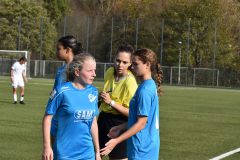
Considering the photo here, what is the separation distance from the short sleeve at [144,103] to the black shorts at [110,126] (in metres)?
1.61

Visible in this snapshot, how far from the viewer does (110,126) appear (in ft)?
25.7

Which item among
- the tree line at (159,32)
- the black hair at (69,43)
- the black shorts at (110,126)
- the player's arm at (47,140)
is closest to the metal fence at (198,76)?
the tree line at (159,32)

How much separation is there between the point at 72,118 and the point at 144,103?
0.72 meters

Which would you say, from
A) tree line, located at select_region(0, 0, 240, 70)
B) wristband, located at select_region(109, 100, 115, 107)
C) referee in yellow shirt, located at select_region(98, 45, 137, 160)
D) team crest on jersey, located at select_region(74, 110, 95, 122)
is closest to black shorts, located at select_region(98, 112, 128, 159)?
referee in yellow shirt, located at select_region(98, 45, 137, 160)

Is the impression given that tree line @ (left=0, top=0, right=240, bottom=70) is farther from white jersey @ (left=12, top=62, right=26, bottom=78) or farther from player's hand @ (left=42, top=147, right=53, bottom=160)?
player's hand @ (left=42, top=147, right=53, bottom=160)

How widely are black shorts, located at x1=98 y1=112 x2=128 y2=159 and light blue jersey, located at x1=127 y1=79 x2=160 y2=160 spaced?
1.39 meters

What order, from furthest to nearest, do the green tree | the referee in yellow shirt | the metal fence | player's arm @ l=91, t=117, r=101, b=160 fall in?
the green tree
the metal fence
the referee in yellow shirt
player's arm @ l=91, t=117, r=101, b=160

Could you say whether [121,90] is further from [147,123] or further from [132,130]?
[132,130]

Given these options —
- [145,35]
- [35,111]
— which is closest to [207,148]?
[35,111]

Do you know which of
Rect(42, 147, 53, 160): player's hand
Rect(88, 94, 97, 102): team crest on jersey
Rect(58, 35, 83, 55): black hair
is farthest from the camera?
Rect(58, 35, 83, 55): black hair

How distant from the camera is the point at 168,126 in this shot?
1795 cm

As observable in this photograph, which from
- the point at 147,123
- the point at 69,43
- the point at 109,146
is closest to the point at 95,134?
the point at 109,146

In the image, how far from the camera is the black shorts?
7.81 metres

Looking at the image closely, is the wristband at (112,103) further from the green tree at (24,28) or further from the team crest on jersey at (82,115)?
the green tree at (24,28)
